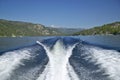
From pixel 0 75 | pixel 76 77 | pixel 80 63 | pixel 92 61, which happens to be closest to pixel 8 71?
pixel 0 75

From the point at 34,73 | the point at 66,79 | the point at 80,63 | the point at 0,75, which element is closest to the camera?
→ the point at 66,79

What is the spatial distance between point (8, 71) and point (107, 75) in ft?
17.4

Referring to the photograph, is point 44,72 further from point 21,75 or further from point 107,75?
point 107,75

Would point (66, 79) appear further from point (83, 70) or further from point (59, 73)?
point (83, 70)

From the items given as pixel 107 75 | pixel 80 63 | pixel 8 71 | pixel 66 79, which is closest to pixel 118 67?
pixel 107 75

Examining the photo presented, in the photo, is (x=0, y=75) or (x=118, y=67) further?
(x=118, y=67)

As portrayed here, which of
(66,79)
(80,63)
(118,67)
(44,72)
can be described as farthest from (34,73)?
(118,67)

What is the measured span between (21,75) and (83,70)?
3459 millimetres

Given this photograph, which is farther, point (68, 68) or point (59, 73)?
point (68, 68)

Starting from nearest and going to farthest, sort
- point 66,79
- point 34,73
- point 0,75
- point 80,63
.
Result: 1. point 66,79
2. point 0,75
3. point 34,73
4. point 80,63

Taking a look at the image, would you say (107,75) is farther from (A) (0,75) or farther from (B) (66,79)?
(A) (0,75)

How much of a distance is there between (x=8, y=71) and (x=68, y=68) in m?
3.39

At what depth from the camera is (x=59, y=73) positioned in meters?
12.0

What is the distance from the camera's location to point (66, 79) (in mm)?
10781
